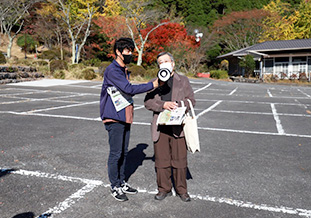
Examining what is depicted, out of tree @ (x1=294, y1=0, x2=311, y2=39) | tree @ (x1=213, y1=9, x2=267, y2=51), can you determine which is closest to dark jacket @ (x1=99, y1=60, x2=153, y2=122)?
tree @ (x1=213, y1=9, x2=267, y2=51)

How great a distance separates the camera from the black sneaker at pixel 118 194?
9.93 ft

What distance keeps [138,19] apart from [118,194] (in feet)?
88.6

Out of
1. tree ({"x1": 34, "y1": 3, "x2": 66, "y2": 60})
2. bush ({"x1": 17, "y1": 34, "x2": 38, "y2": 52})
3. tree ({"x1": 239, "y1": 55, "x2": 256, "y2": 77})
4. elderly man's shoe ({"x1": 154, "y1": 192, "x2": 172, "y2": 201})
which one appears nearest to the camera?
elderly man's shoe ({"x1": 154, "y1": 192, "x2": 172, "y2": 201})

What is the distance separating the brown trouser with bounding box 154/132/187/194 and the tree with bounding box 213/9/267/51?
35.6 m

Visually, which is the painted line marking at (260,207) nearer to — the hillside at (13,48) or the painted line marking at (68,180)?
the painted line marking at (68,180)

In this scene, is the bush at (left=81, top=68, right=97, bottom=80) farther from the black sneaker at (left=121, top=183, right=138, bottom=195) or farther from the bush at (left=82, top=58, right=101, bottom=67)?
the black sneaker at (left=121, top=183, right=138, bottom=195)

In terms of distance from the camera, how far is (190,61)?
29.5 metres

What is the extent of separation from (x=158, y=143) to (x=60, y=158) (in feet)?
6.64

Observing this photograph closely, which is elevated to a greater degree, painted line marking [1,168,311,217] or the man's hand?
the man's hand

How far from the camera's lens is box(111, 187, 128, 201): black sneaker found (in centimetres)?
303

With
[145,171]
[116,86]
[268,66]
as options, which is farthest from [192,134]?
[268,66]

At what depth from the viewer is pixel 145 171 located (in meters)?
3.97

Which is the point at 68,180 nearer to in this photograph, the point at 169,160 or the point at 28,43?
the point at 169,160

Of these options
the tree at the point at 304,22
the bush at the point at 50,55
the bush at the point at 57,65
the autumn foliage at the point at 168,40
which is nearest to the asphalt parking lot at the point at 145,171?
the bush at the point at 57,65
